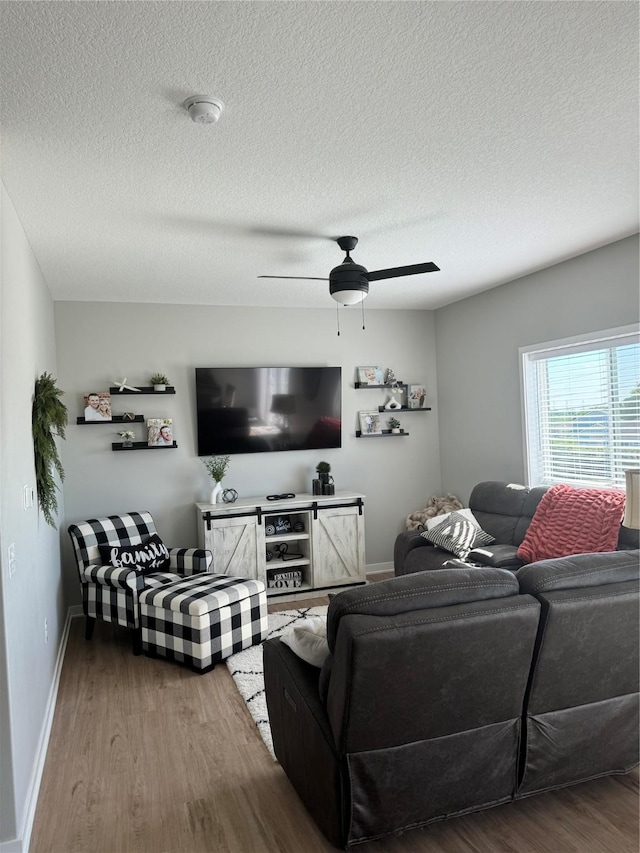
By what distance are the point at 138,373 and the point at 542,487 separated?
3.55 m

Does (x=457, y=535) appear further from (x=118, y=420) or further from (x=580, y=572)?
(x=118, y=420)

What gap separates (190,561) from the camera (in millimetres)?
4609

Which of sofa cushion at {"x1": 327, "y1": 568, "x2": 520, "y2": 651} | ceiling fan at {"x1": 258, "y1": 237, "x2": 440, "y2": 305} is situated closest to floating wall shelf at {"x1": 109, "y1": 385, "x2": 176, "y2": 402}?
ceiling fan at {"x1": 258, "y1": 237, "x2": 440, "y2": 305}

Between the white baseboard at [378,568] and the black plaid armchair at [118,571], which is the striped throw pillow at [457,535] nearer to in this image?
the white baseboard at [378,568]

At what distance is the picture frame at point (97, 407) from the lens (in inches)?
202

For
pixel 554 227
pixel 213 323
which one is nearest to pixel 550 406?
pixel 554 227

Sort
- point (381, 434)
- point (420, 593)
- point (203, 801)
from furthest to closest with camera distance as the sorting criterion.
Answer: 1. point (381, 434)
2. point (203, 801)
3. point (420, 593)

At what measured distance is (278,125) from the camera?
7.55ft

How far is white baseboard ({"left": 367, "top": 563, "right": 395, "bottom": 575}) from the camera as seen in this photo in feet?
20.0

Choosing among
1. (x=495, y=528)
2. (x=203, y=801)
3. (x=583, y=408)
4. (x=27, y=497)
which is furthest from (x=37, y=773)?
(x=583, y=408)

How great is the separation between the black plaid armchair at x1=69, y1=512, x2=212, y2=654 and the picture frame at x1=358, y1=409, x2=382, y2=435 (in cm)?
218

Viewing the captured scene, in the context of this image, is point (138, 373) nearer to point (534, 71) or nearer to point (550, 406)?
point (550, 406)

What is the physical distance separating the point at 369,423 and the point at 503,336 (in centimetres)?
158

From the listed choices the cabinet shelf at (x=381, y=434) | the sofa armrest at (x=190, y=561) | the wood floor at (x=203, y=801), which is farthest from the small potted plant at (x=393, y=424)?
the wood floor at (x=203, y=801)
